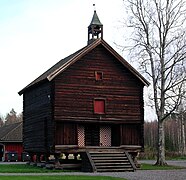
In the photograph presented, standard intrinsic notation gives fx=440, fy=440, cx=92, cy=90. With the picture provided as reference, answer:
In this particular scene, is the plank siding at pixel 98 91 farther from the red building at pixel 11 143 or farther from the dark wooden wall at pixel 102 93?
the red building at pixel 11 143

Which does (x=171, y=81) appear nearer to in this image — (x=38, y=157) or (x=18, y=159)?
(x=38, y=157)

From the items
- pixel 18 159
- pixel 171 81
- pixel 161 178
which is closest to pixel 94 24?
pixel 171 81

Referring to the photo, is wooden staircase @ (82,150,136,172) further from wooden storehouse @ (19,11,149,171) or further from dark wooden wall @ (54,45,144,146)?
dark wooden wall @ (54,45,144,146)

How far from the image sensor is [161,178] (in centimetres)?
2522

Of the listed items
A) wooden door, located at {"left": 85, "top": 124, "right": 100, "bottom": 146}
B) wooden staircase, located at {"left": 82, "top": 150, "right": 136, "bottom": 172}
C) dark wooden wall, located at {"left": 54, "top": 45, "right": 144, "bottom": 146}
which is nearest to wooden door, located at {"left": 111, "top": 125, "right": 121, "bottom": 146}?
dark wooden wall, located at {"left": 54, "top": 45, "right": 144, "bottom": 146}

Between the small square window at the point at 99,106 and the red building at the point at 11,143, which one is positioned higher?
the small square window at the point at 99,106

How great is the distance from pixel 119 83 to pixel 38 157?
33.4 ft

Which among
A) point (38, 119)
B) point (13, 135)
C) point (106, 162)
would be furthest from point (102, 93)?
point (13, 135)

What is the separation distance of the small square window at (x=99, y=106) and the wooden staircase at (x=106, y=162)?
3332 millimetres

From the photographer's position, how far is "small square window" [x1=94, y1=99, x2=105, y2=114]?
35.5 metres

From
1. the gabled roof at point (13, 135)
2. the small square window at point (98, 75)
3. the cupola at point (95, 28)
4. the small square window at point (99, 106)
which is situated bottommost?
the gabled roof at point (13, 135)

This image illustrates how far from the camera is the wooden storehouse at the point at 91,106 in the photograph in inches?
1336

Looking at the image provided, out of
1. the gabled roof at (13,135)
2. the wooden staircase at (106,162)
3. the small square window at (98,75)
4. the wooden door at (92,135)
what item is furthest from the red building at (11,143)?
the wooden staircase at (106,162)

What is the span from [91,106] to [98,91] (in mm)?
1415
